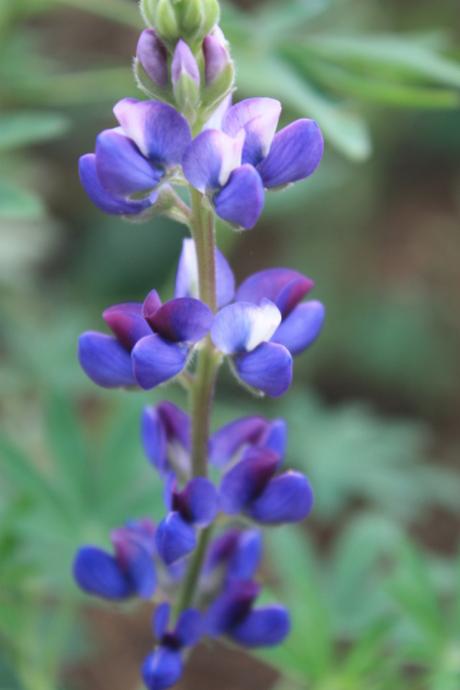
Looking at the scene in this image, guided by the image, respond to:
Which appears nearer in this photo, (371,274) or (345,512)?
(345,512)

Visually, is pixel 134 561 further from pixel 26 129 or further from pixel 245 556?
pixel 26 129

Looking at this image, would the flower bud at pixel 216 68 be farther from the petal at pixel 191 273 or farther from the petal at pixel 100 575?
the petal at pixel 100 575

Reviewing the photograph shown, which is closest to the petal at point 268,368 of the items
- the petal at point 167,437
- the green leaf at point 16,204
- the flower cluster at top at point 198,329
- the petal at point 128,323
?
the flower cluster at top at point 198,329

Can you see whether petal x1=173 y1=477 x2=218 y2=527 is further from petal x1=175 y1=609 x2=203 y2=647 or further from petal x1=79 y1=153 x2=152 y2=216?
petal x1=79 y1=153 x2=152 y2=216

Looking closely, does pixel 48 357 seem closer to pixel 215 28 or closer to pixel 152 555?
pixel 152 555

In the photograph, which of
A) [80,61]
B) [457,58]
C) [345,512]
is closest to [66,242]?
[80,61]

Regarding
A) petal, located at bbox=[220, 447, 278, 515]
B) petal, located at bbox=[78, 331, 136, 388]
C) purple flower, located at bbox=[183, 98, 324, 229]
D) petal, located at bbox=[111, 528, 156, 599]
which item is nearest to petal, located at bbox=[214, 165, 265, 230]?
purple flower, located at bbox=[183, 98, 324, 229]
